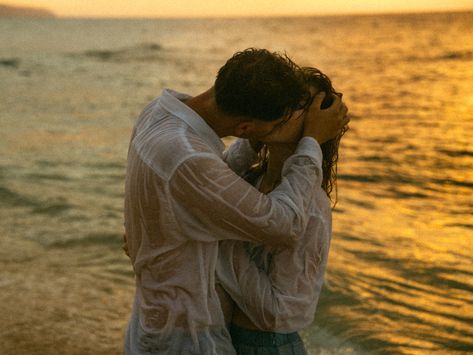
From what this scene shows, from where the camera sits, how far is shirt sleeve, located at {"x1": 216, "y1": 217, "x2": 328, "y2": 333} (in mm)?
2404

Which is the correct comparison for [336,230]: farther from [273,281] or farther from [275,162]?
[273,281]

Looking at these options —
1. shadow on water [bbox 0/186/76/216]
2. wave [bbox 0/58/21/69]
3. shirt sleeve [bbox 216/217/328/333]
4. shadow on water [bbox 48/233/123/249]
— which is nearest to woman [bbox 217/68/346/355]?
shirt sleeve [bbox 216/217/328/333]

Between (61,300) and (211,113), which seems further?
(61,300)

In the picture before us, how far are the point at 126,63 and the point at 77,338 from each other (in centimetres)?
3304

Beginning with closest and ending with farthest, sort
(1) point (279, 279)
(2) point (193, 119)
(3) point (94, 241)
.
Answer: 1. (2) point (193, 119)
2. (1) point (279, 279)
3. (3) point (94, 241)

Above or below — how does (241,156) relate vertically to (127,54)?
above

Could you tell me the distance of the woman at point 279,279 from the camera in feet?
7.89

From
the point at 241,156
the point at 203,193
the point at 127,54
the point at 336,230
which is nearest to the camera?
the point at 203,193

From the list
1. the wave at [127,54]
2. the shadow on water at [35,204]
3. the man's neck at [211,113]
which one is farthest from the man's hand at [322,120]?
the wave at [127,54]

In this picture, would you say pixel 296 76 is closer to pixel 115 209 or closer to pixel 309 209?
pixel 309 209

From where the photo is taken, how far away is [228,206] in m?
2.19

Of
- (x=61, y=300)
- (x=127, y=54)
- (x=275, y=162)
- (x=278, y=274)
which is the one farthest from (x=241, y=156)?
(x=127, y=54)

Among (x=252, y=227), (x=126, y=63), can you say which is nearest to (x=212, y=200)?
(x=252, y=227)

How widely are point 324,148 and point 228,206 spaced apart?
65cm
